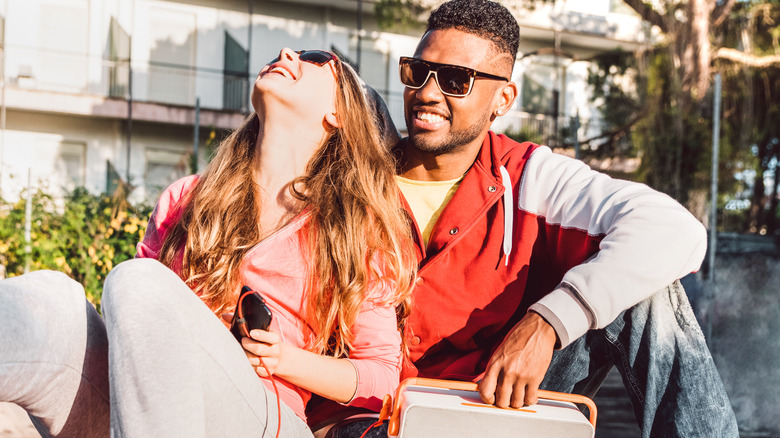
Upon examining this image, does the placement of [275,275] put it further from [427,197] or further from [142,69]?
[142,69]

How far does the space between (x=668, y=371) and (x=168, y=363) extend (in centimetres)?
139

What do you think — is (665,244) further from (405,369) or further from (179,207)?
(179,207)

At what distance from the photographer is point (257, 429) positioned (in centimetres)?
176

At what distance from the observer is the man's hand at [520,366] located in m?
1.84

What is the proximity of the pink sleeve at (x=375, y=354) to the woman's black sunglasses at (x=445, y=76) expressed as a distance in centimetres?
88

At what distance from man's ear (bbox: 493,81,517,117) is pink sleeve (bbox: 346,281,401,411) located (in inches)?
42.3

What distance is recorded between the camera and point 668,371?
2.16 meters

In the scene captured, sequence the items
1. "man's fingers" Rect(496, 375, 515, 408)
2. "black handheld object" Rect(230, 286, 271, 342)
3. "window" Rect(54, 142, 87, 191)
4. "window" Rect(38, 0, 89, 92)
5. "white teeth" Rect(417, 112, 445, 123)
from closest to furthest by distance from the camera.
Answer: "black handheld object" Rect(230, 286, 271, 342), "man's fingers" Rect(496, 375, 515, 408), "white teeth" Rect(417, 112, 445, 123), "window" Rect(38, 0, 89, 92), "window" Rect(54, 142, 87, 191)

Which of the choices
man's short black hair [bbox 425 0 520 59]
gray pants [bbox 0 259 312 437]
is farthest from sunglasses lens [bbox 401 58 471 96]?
gray pants [bbox 0 259 312 437]

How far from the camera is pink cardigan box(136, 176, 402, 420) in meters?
2.08

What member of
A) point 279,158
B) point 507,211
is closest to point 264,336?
point 279,158

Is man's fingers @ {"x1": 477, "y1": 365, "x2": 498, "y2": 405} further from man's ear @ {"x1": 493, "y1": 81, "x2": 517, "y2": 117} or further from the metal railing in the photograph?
the metal railing

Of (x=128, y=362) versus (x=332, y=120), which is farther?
(x=332, y=120)

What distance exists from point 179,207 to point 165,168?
14.0 m
